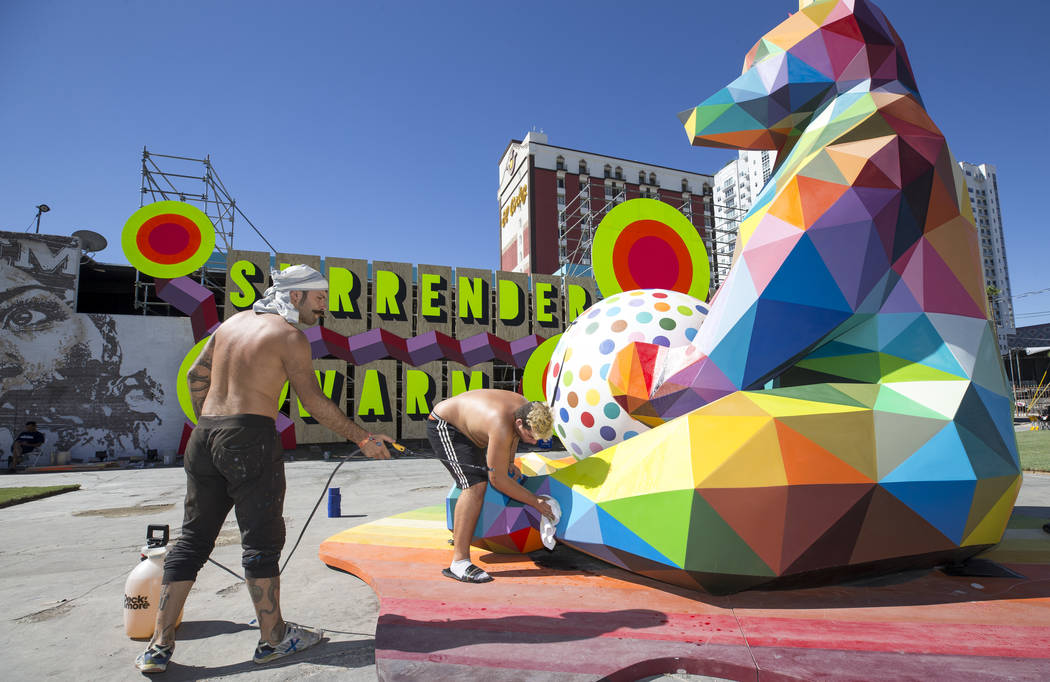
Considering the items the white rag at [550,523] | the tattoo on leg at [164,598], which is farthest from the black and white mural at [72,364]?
the white rag at [550,523]

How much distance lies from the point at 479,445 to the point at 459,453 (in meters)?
0.16

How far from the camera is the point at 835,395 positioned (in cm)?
304

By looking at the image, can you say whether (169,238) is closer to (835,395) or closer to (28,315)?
(28,315)

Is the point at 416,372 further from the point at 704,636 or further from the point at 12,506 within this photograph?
the point at 704,636

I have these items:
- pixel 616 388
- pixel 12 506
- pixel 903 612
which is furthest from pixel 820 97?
pixel 12 506

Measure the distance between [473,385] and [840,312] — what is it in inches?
614

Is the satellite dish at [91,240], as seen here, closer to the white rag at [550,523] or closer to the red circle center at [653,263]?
the red circle center at [653,263]

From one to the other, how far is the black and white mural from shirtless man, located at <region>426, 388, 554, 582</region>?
1615cm

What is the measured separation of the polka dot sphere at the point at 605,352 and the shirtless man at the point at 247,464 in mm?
1807

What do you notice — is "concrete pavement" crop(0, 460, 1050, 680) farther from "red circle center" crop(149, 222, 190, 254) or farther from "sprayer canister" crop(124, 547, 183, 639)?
"red circle center" crop(149, 222, 190, 254)

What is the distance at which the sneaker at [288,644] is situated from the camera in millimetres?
2504

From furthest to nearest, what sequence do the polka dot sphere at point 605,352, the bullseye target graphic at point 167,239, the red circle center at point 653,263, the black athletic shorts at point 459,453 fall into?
the bullseye target graphic at point 167,239, the red circle center at point 653,263, the polka dot sphere at point 605,352, the black athletic shorts at point 459,453

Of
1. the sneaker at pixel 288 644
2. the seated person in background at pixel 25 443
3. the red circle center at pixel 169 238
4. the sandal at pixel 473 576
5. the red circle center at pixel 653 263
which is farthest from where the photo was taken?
the seated person in background at pixel 25 443

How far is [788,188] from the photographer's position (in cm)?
333
